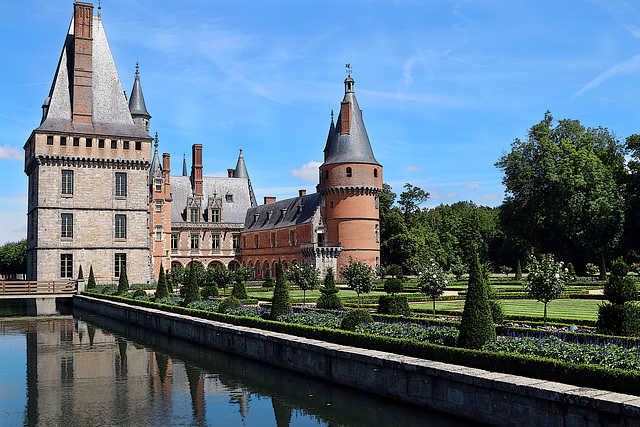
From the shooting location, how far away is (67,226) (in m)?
40.0

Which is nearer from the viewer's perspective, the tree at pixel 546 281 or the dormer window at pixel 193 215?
the tree at pixel 546 281

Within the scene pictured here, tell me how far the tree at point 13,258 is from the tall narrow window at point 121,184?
135ft

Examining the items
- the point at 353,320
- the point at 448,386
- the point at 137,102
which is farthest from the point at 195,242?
the point at 448,386

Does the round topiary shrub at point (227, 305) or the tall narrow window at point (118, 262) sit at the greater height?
the tall narrow window at point (118, 262)

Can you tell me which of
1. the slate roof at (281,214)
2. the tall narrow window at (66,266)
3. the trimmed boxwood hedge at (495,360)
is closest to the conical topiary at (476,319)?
the trimmed boxwood hedge at (495,360)

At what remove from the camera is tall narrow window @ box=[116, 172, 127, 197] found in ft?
136

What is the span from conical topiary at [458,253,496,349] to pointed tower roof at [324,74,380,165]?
3987 centimetres

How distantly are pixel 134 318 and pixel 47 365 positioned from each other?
33.4 ft

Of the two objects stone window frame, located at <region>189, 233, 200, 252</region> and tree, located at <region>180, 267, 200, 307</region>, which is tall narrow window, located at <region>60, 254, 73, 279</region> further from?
stone window frame, located at <region>189, 233, 200, 252</region>

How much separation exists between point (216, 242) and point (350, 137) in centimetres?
2339

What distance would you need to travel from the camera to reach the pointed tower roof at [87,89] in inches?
1597

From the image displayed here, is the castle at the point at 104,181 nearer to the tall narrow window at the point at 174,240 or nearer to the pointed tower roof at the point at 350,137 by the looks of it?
the pointed tower roof at the point at 350,137

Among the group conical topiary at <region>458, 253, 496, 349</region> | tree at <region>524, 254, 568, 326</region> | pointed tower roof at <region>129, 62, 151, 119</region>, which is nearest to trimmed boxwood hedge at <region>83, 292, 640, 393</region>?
conical topiary at <region>458, 253, 496, 349</region>

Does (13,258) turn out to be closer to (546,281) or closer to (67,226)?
(67,226)
